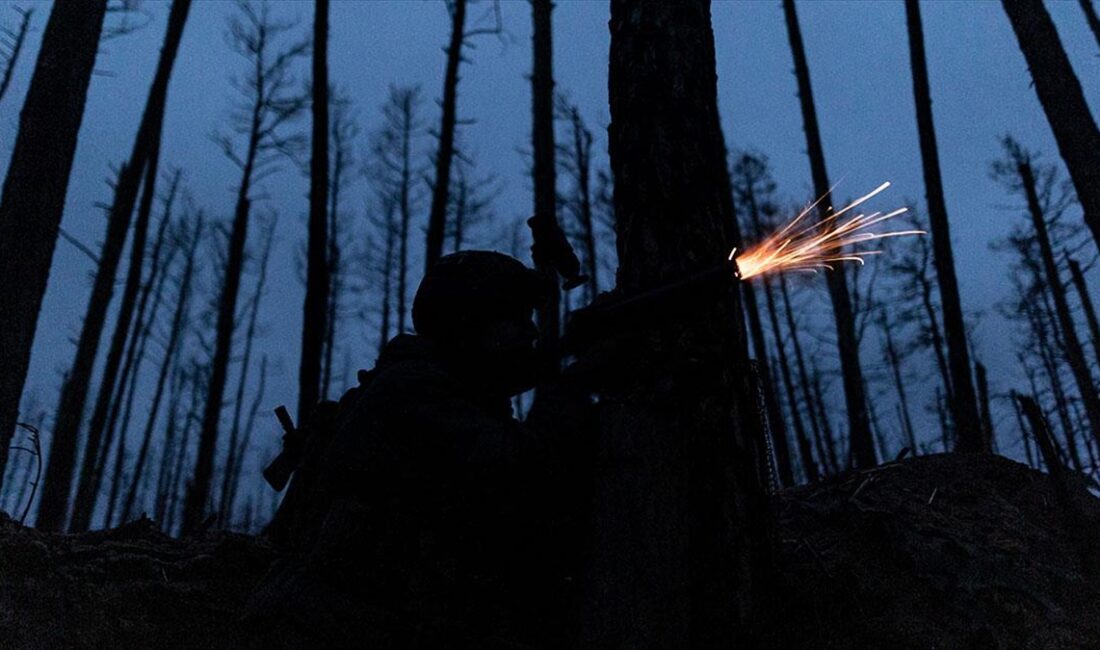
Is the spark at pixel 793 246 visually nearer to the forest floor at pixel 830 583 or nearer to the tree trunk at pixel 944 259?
the forest floor at pixel 830 583

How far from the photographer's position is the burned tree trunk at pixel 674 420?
2.21 metres

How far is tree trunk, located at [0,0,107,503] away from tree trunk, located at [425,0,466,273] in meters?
5.44

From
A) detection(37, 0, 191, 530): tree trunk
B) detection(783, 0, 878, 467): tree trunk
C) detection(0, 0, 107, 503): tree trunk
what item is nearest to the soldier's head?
detection(0, 0, 107, 503): tree trunk

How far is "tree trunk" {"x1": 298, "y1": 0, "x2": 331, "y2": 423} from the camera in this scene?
9125mm

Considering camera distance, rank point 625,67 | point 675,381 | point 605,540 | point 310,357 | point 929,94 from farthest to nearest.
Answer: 1. point 929,94
2. point 310,357
3. point 625,67
4. point 675,381
5. point 605,540

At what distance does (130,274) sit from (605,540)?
11475mm

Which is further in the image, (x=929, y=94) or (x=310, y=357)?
(x=929, y=94)

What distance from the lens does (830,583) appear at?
3.71 meters

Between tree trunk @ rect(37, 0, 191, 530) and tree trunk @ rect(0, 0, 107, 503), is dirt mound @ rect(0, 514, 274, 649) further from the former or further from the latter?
tree trunk @ rect(37, 0, 191, 530)

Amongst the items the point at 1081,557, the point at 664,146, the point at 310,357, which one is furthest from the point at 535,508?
the point at 310,357

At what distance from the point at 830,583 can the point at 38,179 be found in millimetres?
6701

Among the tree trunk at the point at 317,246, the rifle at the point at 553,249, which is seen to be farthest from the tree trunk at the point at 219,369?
the rifle at the point at 553,249

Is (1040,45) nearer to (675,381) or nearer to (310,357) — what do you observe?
(675,381)

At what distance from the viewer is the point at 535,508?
8.49 feet
